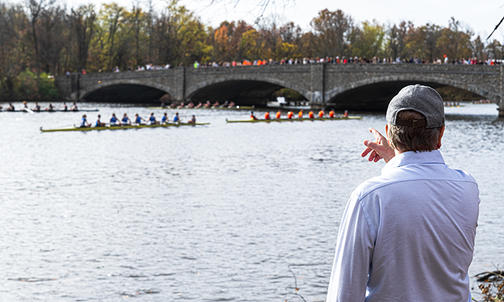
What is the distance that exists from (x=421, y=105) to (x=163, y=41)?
3288 inches

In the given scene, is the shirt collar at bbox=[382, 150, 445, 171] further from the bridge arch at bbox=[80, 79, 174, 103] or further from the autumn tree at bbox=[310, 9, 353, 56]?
the autumn tree at bbox=[310, 9, 353, 56]

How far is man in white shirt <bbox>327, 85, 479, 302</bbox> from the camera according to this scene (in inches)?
103

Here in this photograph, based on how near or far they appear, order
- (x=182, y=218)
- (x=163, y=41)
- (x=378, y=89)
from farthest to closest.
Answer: (x=163, y=41) < (x=378, y=89) < (x=182, y=218)

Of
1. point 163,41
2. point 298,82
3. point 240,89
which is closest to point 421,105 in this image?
point 298,82

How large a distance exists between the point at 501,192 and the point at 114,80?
206 feet

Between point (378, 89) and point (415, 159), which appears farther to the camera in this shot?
point (378, 89)

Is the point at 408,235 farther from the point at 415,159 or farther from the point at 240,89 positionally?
the point at 240,89

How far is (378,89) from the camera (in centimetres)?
6388

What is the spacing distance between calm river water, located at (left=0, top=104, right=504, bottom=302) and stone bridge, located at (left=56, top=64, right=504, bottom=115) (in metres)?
22.1

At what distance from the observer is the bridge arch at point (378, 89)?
5131cm

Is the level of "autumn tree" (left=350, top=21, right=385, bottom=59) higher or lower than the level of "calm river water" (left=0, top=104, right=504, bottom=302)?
higher

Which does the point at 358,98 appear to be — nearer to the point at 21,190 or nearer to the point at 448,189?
the point at 21,190

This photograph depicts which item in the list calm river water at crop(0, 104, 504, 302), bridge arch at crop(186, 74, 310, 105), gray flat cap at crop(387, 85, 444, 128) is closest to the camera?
gray flat cap at crop(387, 85, 444, 128)

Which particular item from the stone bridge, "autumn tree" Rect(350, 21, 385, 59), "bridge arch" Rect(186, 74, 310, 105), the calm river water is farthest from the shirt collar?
"autumn tree" Rect(350, 21, 385, 59)
